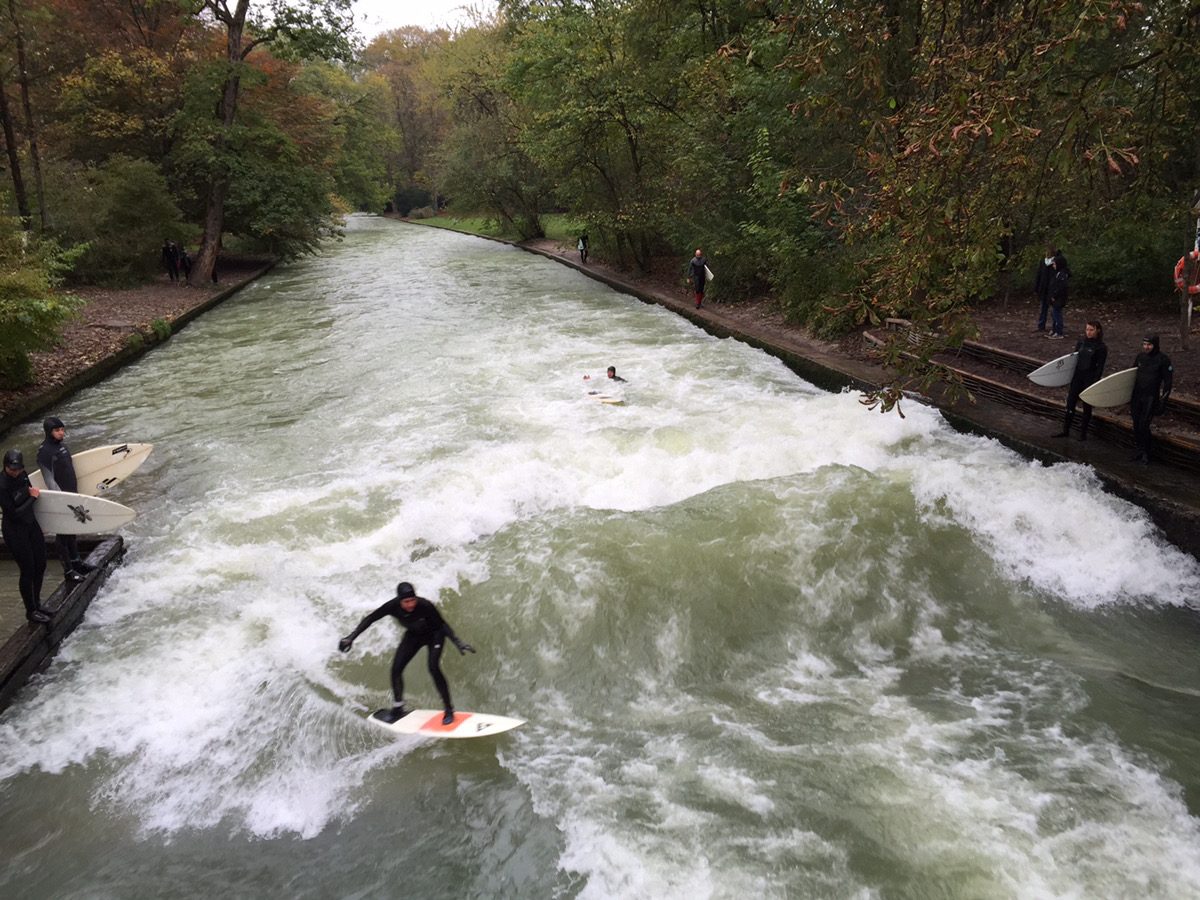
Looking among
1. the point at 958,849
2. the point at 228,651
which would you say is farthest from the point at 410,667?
the point at 958,849

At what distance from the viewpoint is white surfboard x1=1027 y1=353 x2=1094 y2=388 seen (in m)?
9.67

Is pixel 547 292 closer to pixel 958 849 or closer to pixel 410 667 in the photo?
pixel 410 667

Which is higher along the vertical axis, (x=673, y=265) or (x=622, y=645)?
(x=673, y=265)

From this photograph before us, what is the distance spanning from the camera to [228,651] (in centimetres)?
671

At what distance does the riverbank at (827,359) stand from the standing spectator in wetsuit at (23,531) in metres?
6.67

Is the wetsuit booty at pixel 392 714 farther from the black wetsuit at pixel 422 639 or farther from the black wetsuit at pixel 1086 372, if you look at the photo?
the black wetsuit at pixel 1086 372

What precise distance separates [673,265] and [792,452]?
1748 centimetres

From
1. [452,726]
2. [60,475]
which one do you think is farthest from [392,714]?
[60,475]

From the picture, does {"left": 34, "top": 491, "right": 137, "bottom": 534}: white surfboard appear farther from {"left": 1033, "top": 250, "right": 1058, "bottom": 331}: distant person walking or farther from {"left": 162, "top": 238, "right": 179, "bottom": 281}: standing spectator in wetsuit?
{"left": 162, "top": 238, "right": 179, "bottom": 281}: standing spectator in wetsuit

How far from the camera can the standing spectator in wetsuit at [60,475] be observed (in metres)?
7.49

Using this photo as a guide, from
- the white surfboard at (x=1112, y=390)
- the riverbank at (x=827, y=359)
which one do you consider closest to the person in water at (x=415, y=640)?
the riverbank at (x=827, y=359)

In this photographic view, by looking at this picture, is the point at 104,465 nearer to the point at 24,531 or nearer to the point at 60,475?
the point at 60,475

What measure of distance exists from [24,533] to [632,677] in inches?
207

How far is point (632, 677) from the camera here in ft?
21.6
